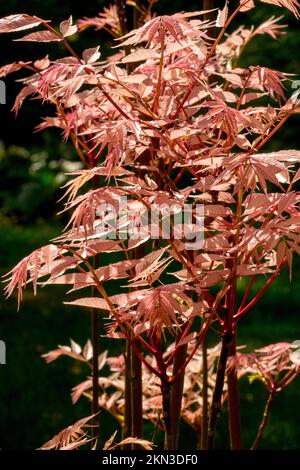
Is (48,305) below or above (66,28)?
below

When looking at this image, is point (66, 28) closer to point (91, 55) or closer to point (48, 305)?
point (91, 55)

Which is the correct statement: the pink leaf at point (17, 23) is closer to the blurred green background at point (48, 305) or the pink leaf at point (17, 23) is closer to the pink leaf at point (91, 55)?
the pink leaf at point (91, 55)

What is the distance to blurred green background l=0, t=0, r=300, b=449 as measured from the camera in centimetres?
337

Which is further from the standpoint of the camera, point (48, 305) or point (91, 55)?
point (48, 305)

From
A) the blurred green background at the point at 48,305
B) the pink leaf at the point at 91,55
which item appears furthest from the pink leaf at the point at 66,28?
the blurred green background at the point at 48,305

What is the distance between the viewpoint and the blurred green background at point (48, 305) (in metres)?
3.37

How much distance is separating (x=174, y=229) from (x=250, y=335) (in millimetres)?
3380

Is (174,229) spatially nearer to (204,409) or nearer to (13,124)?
(204,409)

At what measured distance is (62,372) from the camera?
156 inches

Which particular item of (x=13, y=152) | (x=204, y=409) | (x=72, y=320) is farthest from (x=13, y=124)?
(x=204, y=409)

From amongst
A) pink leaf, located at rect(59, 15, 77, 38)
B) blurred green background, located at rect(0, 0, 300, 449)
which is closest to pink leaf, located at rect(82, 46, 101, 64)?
pink leaf, located at rect(59, 15, 77, 38)

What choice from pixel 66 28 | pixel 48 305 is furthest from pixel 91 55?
pixel 48 305

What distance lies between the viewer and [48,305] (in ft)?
17.5
